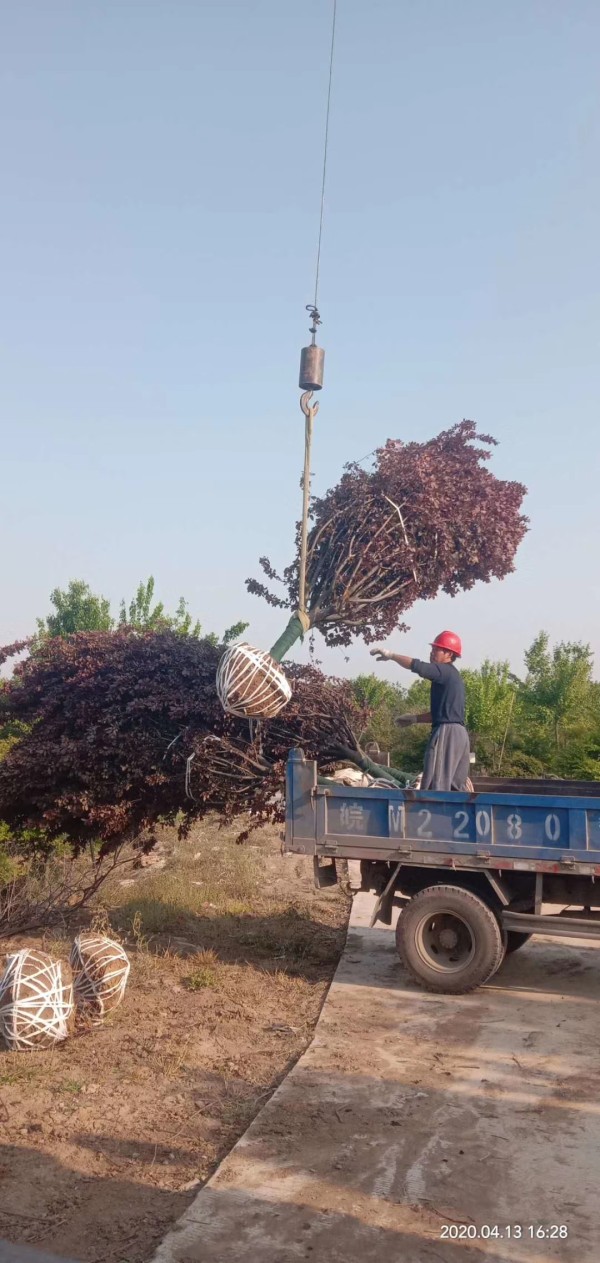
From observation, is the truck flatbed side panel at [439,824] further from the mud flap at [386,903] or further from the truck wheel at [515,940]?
the truck wheel at [515,940]

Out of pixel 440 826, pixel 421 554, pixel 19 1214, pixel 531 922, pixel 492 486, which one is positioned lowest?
pixel 19 1214

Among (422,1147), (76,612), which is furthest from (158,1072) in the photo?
(76,612)

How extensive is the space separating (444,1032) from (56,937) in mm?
4201

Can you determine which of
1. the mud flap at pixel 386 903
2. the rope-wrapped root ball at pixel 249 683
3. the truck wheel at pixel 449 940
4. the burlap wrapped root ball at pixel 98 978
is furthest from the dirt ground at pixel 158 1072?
the rope-wrapped root ball at pixel 249 683

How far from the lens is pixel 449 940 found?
714 cm

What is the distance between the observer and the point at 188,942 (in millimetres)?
8469

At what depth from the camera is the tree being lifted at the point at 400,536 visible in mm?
8516

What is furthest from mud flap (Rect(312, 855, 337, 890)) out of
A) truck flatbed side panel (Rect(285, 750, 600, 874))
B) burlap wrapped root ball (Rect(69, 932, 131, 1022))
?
burlap wrapped root ball (Rect(69, 932, 131, 1022))

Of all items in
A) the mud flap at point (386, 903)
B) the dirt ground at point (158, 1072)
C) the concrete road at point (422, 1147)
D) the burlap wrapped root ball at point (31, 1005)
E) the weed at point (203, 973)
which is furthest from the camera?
the mud flap at point (386, 903)

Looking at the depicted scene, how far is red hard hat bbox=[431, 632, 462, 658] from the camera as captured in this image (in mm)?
7672

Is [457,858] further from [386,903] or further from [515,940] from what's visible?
[515,940]

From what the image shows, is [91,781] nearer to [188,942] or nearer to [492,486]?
[188,942]

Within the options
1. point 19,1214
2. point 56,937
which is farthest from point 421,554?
point 19,1214

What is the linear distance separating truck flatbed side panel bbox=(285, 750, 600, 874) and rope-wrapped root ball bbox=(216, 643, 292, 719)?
555 millimetres
